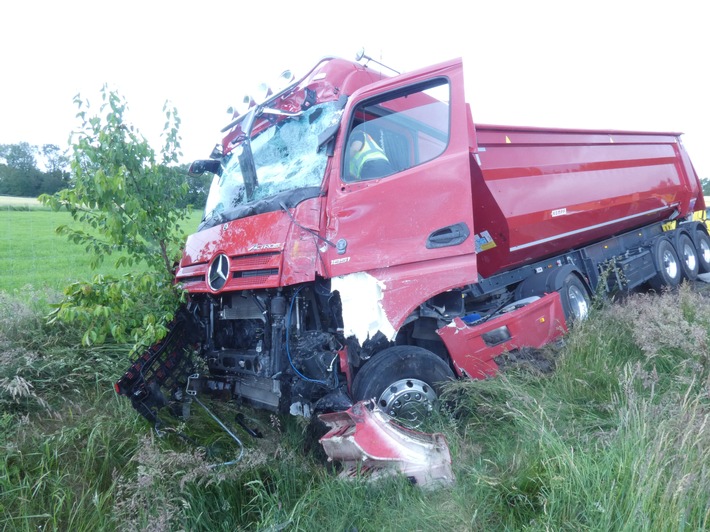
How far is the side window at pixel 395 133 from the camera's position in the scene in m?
3.89

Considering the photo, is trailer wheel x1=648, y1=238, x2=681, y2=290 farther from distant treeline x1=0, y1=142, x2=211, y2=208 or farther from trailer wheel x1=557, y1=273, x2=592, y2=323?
distant treeline x1=0, y1=142, x2=211, y2=208

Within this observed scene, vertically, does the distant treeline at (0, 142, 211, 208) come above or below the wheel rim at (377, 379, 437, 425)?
above

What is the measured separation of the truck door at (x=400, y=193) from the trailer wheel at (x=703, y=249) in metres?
7.29

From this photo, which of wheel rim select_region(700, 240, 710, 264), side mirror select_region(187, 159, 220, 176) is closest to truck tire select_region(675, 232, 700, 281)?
wheel rim select_region(700, 240, 710, 264)

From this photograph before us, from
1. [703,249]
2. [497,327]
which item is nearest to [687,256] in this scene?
[703,249]

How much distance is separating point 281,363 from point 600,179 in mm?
4748

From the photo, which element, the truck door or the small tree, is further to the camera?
the small tree

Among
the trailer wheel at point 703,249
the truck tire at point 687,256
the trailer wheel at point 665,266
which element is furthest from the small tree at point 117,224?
the trailer wheel at point 703,249

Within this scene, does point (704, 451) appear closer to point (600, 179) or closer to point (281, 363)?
point (281, 363)

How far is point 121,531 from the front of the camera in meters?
2.93

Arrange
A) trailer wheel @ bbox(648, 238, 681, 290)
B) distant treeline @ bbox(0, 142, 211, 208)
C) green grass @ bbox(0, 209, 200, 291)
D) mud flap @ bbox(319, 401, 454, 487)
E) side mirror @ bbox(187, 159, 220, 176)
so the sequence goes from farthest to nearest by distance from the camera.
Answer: distant treeline @ bbox(0, 142, 211, 208)
green grass @ bbox(0, 209, 200, 291)
trailer wheel @ bbox(648, 238, 681, 290)
side mirror @ bbox(187, 159, 220, 176)
mud flap @ bbox(319, 401, 454, 487)

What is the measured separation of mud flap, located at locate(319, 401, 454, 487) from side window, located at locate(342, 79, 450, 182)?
1669 mm

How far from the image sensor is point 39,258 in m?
13.6

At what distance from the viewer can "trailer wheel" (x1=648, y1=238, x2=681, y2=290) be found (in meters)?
7.63
